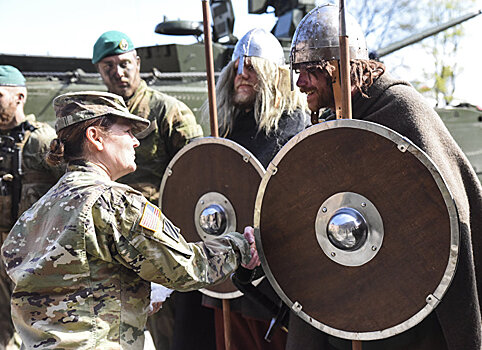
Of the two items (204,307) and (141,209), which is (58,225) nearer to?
(141,209)

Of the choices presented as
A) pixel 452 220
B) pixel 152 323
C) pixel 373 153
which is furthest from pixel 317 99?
pixel 152 323

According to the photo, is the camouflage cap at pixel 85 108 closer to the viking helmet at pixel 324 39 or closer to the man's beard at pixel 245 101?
the viking helmet at pixel 324 39

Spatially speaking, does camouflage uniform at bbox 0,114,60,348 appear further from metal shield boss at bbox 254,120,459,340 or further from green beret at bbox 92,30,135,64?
metal shield boss at bbox 254,120,459,340

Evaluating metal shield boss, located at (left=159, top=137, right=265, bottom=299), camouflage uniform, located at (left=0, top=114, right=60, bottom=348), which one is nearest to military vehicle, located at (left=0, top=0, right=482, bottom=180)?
camouflage uniform, located at (left=0, top=114, right=60, bottom=348)

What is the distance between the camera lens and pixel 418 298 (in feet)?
6.97

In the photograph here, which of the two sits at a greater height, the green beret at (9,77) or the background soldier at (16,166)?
the green beret at (9,77)

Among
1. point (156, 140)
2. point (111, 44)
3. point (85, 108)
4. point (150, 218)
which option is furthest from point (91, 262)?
point (111, 44)

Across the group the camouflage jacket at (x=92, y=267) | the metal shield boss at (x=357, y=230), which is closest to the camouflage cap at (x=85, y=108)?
the camouflage jacket at (x=92, y=267)

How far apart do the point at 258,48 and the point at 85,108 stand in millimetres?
1296

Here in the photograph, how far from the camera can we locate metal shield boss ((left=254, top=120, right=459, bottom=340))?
6.89ft

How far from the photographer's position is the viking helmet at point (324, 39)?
8.36ft

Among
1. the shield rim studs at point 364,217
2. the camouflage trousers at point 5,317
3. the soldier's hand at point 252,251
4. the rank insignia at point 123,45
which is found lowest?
the camouflage trousers at point 5,317

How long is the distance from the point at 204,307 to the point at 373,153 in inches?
68.6

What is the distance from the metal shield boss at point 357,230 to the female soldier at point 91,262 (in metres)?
0.29
